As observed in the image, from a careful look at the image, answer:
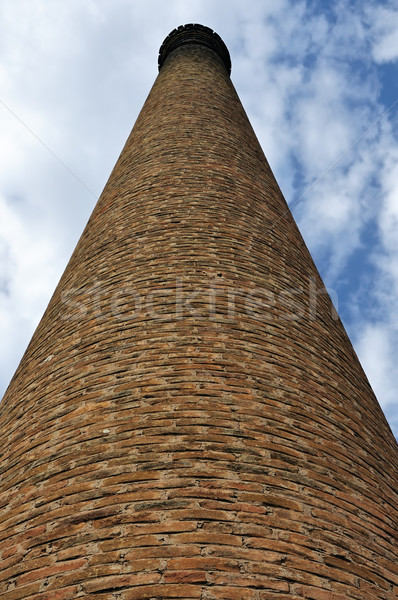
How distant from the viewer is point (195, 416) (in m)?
2.56

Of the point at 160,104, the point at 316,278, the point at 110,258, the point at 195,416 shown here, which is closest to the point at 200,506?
the point at 195,416

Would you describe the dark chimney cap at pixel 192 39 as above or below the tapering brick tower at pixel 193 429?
above

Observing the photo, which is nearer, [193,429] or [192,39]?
[193,429]

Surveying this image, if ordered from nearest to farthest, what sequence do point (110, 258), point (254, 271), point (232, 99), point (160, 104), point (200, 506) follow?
1. point (200, 506)
2. point (254, 271)
3. point (110, 258)
4. point (160, 104)
5. point (232, 99)

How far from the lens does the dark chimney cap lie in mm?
10133

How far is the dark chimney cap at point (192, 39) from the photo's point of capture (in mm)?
10133

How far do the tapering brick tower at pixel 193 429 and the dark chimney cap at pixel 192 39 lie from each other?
6566mm

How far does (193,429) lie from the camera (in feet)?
8.15

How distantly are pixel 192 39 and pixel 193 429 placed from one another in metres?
9.66

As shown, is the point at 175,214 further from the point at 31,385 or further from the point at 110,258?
the point at 31,385

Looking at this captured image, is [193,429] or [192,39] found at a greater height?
[192,39]

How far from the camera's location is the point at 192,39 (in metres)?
10.1

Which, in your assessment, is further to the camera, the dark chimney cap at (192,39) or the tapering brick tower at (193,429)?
the dark chimney cap at (192,39)

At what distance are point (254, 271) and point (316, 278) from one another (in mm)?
1165
